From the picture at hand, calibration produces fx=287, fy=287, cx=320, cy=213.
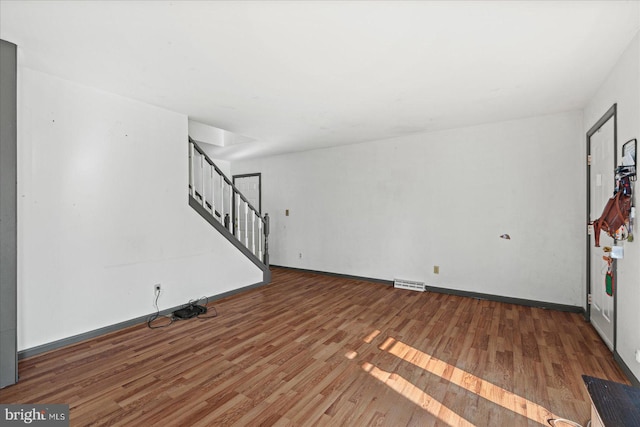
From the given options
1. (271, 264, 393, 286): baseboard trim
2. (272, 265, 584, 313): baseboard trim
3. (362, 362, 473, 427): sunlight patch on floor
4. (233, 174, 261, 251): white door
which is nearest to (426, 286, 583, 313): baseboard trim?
(272, 265, 584, 313): baseboard trim

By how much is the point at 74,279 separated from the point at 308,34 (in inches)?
124

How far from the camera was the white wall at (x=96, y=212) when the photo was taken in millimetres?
A: 2611

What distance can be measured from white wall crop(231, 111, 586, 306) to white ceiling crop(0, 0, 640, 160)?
0.69 meters

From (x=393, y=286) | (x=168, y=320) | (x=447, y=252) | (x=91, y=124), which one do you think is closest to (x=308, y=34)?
(x=91, y=124)

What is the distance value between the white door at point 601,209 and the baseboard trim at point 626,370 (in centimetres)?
22

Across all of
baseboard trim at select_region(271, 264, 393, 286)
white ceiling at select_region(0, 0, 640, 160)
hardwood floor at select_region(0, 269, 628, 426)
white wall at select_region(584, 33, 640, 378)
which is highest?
white ceiling at select_region(0, 0, 640, 160)

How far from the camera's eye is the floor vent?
15.7 ft

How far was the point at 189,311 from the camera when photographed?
364cm

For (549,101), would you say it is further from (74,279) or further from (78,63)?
(74,279)

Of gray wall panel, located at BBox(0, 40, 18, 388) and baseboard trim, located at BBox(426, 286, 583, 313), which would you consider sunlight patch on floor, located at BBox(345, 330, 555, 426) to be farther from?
gray wall panel, located at BBox(0, 40, 18, 388)

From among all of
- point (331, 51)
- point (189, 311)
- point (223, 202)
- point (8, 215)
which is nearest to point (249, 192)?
point (223, 202)

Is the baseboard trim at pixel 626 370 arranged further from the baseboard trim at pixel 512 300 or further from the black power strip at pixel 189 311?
the black power strip at pixel 189 311

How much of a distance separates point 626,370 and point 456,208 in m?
2.65

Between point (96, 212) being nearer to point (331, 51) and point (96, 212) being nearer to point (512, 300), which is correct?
point (331, 51)
